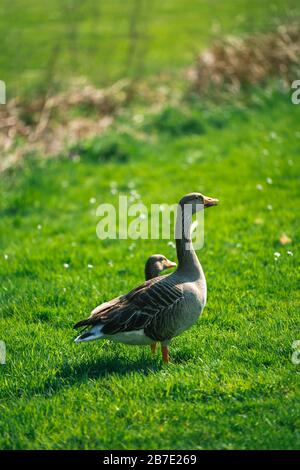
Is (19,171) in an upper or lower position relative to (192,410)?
upper

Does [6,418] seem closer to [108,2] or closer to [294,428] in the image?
[294,428]

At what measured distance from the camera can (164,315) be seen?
19.5 feet

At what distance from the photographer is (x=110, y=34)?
21.4 meters

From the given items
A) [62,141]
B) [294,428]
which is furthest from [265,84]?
[294,428]

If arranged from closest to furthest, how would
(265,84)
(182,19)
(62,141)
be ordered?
(62,141)
(265,84)
(182,19)

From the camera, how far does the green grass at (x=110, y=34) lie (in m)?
16.7

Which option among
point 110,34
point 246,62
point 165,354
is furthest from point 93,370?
point 110,34

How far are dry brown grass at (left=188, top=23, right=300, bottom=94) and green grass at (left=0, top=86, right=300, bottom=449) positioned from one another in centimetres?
114

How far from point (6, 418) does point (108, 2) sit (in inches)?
869

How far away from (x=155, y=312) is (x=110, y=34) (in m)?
16.9

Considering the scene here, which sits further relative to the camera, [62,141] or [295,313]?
[62,141]

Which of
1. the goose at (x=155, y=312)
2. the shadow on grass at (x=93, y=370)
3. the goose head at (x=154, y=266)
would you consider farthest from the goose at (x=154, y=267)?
the shadow on grass at (x=93, y=370)

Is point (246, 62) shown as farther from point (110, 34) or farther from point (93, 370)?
point (93, 370)

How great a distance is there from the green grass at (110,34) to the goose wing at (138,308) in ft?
32.0
